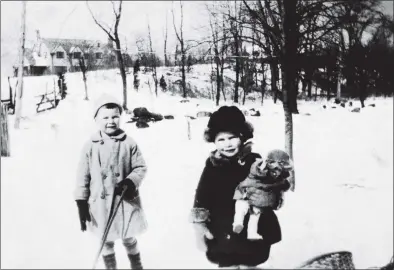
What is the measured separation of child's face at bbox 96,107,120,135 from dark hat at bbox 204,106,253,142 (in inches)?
15.6

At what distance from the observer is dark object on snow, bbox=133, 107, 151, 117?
77.3 inches

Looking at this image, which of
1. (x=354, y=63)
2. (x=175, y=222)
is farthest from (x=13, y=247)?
(x=354, y=63)

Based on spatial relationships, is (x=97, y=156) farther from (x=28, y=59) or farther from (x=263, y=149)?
(x=263, y=149)

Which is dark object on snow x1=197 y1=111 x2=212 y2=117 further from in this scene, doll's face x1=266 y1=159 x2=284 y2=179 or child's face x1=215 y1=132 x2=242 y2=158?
doll's face x1=266 y1=159 x2=284 y2=179

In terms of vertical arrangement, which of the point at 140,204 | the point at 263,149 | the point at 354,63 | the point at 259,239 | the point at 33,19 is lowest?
the point at 259,239

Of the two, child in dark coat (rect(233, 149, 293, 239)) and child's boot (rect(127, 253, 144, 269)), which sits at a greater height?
child in dark coat (rect(233, 149, 293, 239))

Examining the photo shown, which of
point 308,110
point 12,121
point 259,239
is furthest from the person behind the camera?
point 308,110

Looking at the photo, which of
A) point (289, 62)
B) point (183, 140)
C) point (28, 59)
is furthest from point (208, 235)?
point (28, 59)

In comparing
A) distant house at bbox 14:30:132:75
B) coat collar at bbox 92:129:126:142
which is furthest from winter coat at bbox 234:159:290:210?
distant house at bbox 14:30:132:75

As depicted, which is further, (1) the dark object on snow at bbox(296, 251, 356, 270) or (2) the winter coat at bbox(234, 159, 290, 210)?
(1) the dark object on snow at bbox(296, 251, 356, 270)

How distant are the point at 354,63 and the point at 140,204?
4.48 ft

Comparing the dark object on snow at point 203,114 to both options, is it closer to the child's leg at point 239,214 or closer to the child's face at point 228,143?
the child's face at point 228,143

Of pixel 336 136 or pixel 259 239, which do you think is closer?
pixel 259 239

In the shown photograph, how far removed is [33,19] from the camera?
6.37 feet
